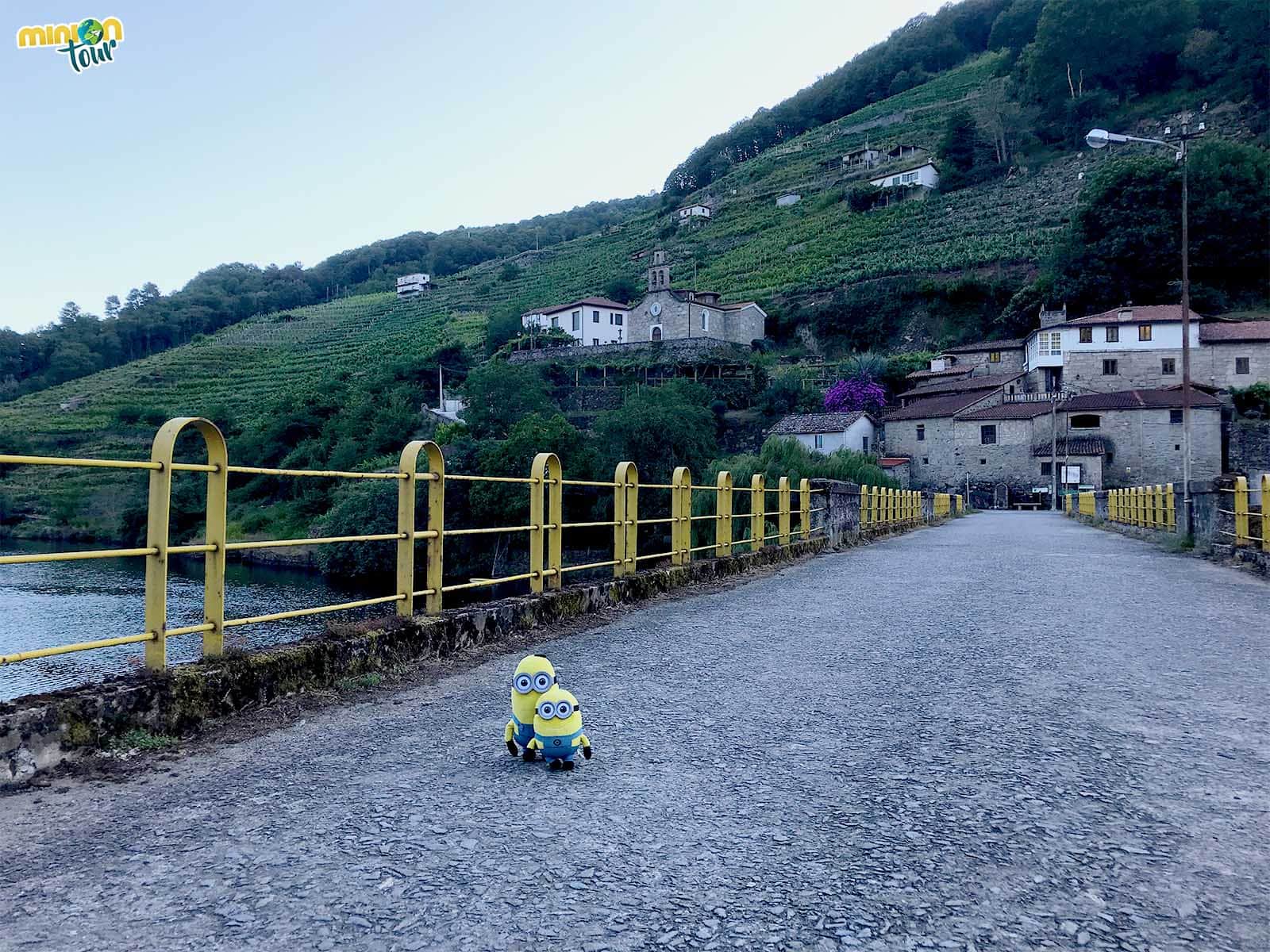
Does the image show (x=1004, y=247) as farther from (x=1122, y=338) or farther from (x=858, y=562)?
(x=858, y=562)

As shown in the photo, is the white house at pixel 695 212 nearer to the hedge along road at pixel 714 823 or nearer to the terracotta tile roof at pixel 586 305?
the terracotta tile roof at pixel 586 305

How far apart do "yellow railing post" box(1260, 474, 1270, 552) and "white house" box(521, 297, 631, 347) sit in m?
61.8

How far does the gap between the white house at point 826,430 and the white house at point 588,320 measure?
23.3 metres

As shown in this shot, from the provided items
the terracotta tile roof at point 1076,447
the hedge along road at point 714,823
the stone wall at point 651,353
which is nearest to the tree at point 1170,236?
the terracotta tile roof at point 1076,447

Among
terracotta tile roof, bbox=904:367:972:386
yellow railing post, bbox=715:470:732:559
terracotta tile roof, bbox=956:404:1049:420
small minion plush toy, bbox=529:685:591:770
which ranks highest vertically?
terracotta tile roof, bbox=904:367:972:386

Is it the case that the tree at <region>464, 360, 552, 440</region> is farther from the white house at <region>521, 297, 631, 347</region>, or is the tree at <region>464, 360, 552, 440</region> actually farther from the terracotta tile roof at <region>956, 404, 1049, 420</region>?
the terracotta tile roof at <region>956, 404, 1049, 420</region>

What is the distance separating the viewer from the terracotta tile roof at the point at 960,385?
184 ft

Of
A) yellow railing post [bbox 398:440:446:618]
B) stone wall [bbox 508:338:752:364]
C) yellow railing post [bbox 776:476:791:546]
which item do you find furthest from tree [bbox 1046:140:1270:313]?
yellow railing post [bbox 398:440:446:618]

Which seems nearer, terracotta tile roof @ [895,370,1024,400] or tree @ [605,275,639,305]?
terracotta tile roof @ [895,370,1024,400]

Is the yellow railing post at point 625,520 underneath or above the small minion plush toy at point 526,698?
above

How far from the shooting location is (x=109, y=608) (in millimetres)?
24641

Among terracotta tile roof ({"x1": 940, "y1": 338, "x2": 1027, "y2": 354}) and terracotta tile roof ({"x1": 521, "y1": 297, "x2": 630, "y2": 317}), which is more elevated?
terracotta tile roof ({"x1": 521, "y1": 297, "x2": 630, "y2": 317})

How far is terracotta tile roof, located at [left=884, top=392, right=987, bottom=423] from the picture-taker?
176 ft

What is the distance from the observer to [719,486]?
35.6 ft
